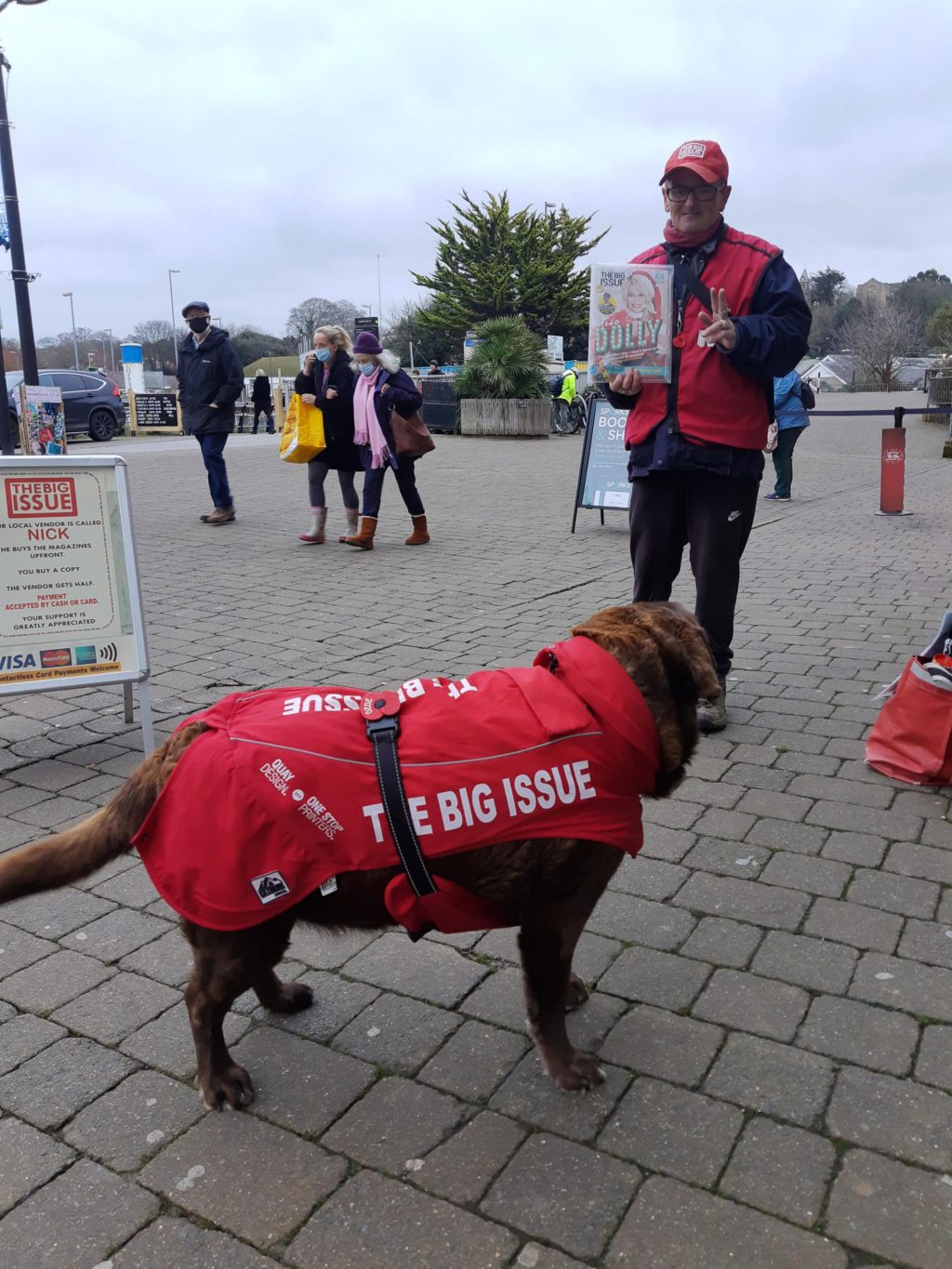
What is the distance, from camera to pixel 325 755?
7.06 feet

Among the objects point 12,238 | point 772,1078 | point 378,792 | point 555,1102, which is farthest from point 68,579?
point 12,238

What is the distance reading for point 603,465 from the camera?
419 inches

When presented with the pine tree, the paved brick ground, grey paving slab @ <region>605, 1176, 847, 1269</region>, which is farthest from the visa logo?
the pine tree

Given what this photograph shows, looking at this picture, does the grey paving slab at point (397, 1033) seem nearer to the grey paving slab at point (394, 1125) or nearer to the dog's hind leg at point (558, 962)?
the grey paving slab at point (394, 1125)

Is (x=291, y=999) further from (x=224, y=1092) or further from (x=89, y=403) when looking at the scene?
(x=89, y=403)

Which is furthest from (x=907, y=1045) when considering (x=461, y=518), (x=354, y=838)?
(x=461, y=518)

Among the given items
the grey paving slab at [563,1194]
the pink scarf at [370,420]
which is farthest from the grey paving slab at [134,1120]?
the pink scarf at [370,420]

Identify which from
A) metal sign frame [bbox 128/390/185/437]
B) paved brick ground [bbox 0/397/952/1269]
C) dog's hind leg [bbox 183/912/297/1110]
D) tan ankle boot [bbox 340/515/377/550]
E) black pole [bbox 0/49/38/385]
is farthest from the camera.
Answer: metal sign frame [bbox 128/390/185/437]

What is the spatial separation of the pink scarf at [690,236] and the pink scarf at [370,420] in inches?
204

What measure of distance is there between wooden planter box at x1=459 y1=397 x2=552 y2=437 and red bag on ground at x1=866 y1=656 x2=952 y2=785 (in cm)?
2048

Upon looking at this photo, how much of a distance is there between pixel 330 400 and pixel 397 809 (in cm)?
800

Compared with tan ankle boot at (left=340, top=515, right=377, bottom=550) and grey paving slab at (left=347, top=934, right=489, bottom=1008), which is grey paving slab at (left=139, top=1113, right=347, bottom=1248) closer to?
grey paving slab at (left=347, top=934, right=489, bottom=1008)

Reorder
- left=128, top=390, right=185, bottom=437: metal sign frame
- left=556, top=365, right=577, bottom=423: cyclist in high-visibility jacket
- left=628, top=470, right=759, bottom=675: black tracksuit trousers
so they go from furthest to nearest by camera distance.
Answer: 1. left=128, top=390, right=185, bottom=437: metal sign frame
2. left=556, top=365, right=577, bottom=423: cyclist in high-visibility jacket
3. left=628, top=470, right=759, bottom=675: black tracksuit trousers

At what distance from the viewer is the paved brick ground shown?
2.01m
